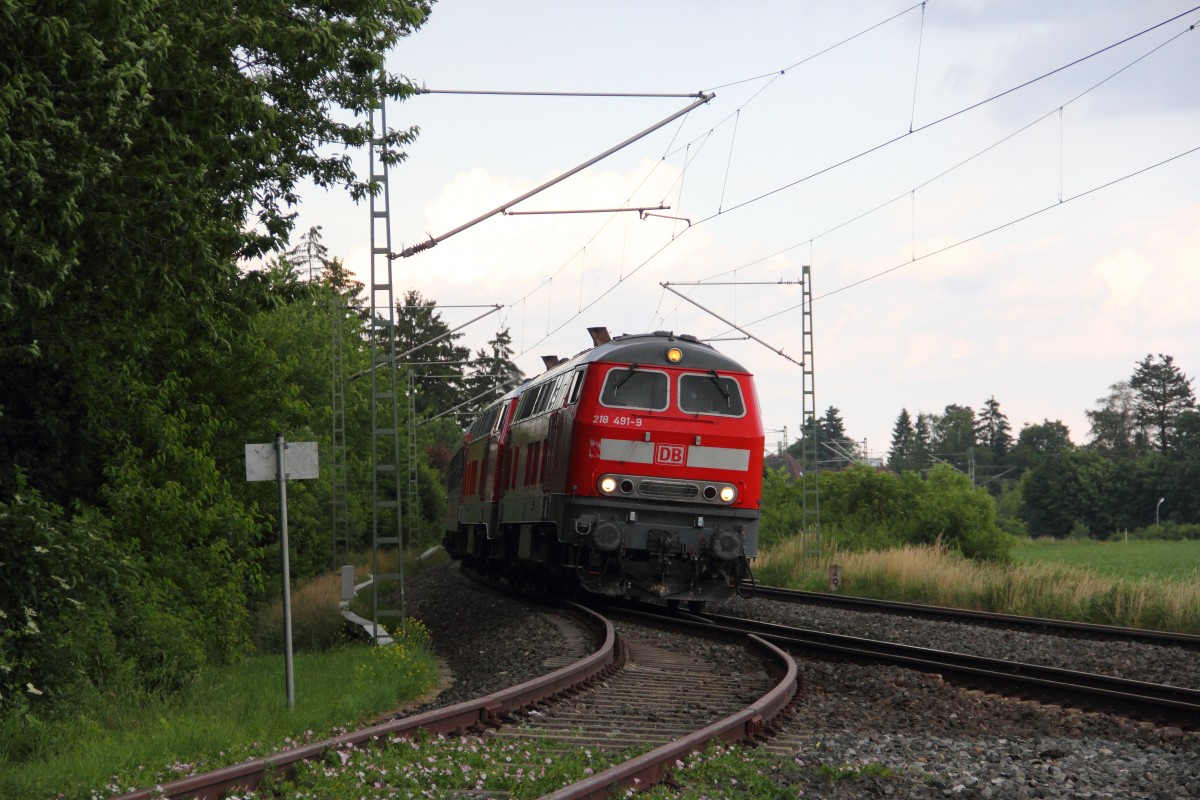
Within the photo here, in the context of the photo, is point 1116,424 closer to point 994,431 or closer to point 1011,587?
point 994,431

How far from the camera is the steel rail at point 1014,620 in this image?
14892mm

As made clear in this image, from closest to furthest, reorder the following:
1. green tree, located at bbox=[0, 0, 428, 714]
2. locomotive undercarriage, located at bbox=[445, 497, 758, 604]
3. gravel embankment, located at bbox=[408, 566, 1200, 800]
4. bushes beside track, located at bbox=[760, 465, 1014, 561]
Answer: gravel embankment, located at bbox=[408, 566, 1200, 800] < green tree, located at bbox=[0, 0, 428, 714] < locomotive undercarriage, located at bbox=[445, 497, 758, 604] < bushes beside track, located at bbox=[760, 465, 1014, 561]

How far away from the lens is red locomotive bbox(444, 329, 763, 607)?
17.1 meters

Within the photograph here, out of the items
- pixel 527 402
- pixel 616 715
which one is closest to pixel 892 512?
pixel 527 402

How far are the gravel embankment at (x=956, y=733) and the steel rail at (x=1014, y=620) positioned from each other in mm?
847

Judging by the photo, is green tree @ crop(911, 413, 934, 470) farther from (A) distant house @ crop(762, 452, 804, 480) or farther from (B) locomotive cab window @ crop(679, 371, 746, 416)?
(B) locomotive cab window @ crop(679, 371, 746, 416)

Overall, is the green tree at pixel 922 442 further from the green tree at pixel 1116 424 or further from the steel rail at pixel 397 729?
the steel rail at pixel 397 729

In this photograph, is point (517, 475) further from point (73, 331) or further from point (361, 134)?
point (73, 331)

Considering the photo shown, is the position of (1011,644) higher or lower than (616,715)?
lower

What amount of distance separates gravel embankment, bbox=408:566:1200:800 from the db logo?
120 inches

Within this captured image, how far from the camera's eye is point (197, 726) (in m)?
9.12

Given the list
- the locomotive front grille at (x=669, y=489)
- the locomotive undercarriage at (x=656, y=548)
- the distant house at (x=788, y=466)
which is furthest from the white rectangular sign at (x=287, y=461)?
the distant house at (x=788, y=466)

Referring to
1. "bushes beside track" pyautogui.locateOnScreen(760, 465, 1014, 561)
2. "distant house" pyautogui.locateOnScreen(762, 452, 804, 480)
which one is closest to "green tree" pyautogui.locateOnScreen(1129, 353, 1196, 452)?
"distant house" pyautogui.locateOnScreen(762, 452, 804, 480)

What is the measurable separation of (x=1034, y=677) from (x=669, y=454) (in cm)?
673
